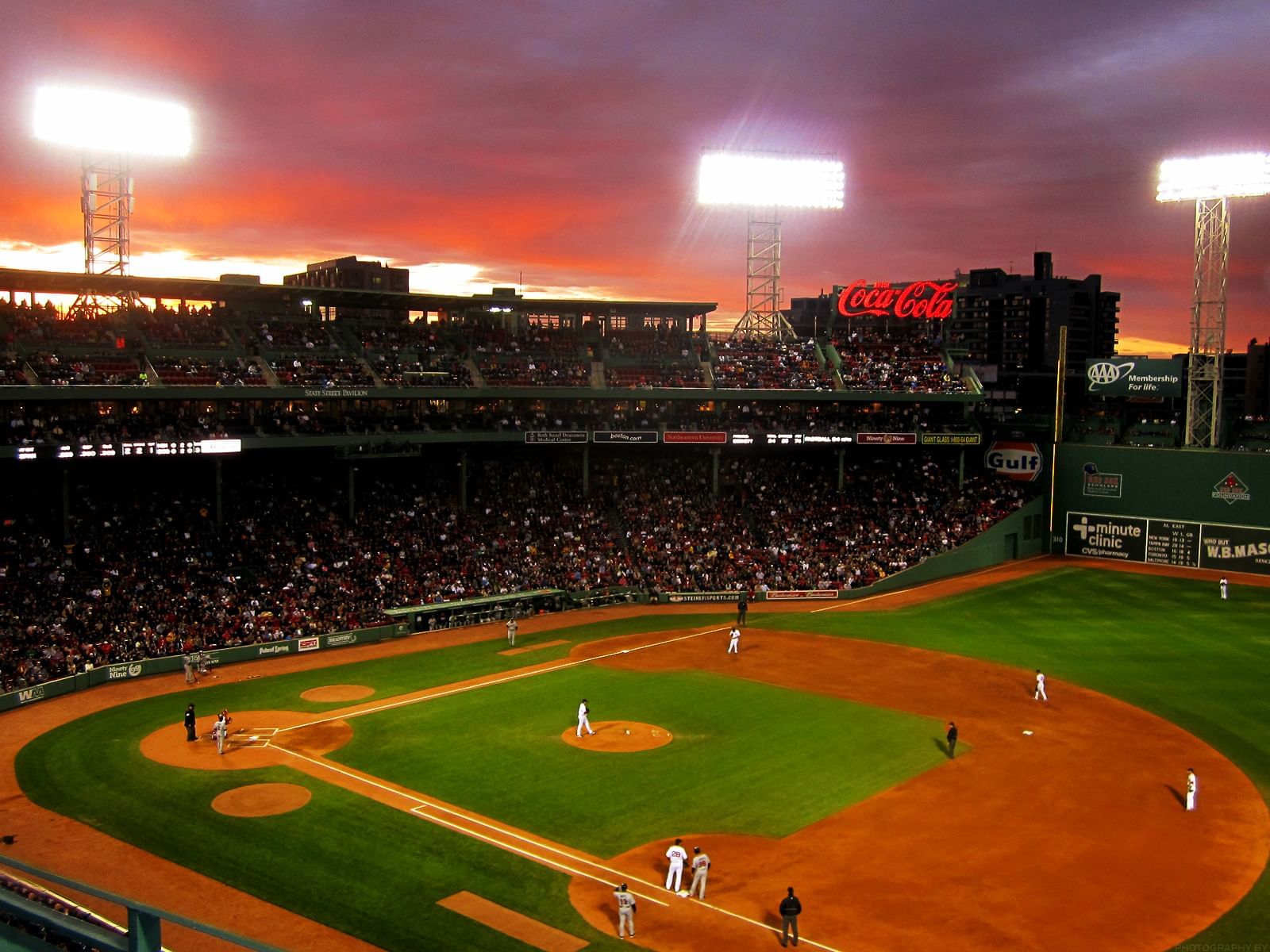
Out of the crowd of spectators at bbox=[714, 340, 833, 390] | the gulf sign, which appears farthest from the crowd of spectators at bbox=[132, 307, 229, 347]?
the gulf sign

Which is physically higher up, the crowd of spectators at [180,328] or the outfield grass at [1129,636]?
the crowd of spectators at [180,328]

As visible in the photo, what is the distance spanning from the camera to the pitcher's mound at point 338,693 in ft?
109

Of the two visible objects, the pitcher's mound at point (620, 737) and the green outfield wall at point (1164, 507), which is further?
the green outfield wall at point (1164, 507)

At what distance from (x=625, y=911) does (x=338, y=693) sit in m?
18.2

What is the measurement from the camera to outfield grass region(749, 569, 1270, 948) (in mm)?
32625

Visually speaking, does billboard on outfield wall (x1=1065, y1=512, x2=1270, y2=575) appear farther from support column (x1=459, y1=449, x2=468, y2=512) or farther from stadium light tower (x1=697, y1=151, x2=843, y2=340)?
support column (x1=459, y1=449, x2=468, y2=512)

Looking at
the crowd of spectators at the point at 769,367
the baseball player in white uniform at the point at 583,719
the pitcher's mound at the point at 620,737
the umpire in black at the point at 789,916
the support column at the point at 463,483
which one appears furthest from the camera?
the crowd of spectators at the point at 769,367

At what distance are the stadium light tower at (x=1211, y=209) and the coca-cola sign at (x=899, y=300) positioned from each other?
1284cm

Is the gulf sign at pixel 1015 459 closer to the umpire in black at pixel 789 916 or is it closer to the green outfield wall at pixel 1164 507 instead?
the green outfield wall at pixel 1164 507

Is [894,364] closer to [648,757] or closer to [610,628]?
[610,628]

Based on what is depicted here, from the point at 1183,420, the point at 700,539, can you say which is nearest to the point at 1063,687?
the point at 700,539

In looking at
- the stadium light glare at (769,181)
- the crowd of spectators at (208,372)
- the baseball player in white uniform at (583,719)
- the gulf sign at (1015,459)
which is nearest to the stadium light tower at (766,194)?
the stadium light glare at (769,181)

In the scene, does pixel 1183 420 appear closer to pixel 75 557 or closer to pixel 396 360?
pixel 396 360

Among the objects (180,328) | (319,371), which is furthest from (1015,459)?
(180,328)
